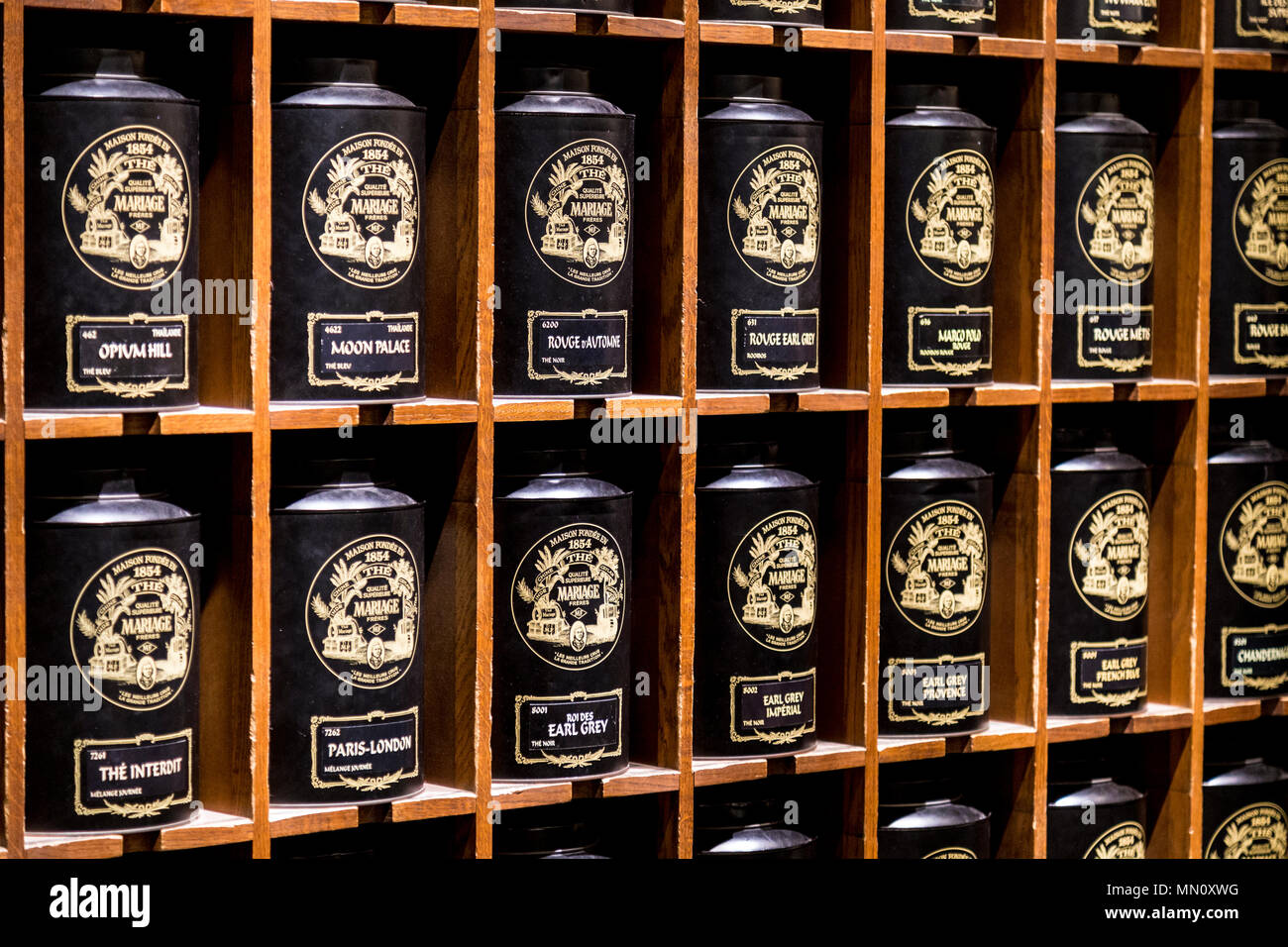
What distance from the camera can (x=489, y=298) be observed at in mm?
2391

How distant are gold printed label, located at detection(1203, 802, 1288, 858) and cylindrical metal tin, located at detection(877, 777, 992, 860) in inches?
18.9

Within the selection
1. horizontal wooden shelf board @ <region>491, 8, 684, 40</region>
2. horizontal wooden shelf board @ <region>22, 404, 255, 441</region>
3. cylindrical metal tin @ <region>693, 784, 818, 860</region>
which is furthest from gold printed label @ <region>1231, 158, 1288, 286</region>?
horizontal wooden shelf board @ <region>22, 404, 255, 441</region>

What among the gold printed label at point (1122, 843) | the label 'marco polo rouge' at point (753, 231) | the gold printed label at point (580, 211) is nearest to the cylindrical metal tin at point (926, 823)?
→ the gold printed label at point (1122, 843)

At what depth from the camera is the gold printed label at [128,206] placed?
216 cm

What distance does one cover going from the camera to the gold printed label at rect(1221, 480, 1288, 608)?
3012 mm

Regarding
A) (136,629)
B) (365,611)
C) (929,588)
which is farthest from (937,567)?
(136,629)

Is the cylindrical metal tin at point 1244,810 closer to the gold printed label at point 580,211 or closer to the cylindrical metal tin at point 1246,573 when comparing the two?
the cylindrical metal tin at point 1246,573

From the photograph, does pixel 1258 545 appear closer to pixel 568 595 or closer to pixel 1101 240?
pixel 1101 240

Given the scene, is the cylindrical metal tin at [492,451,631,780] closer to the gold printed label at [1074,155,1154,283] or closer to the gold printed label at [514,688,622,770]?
the gold printed label at [514,688,622,770]

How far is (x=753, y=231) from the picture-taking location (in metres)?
2.58

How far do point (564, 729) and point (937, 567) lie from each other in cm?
65
